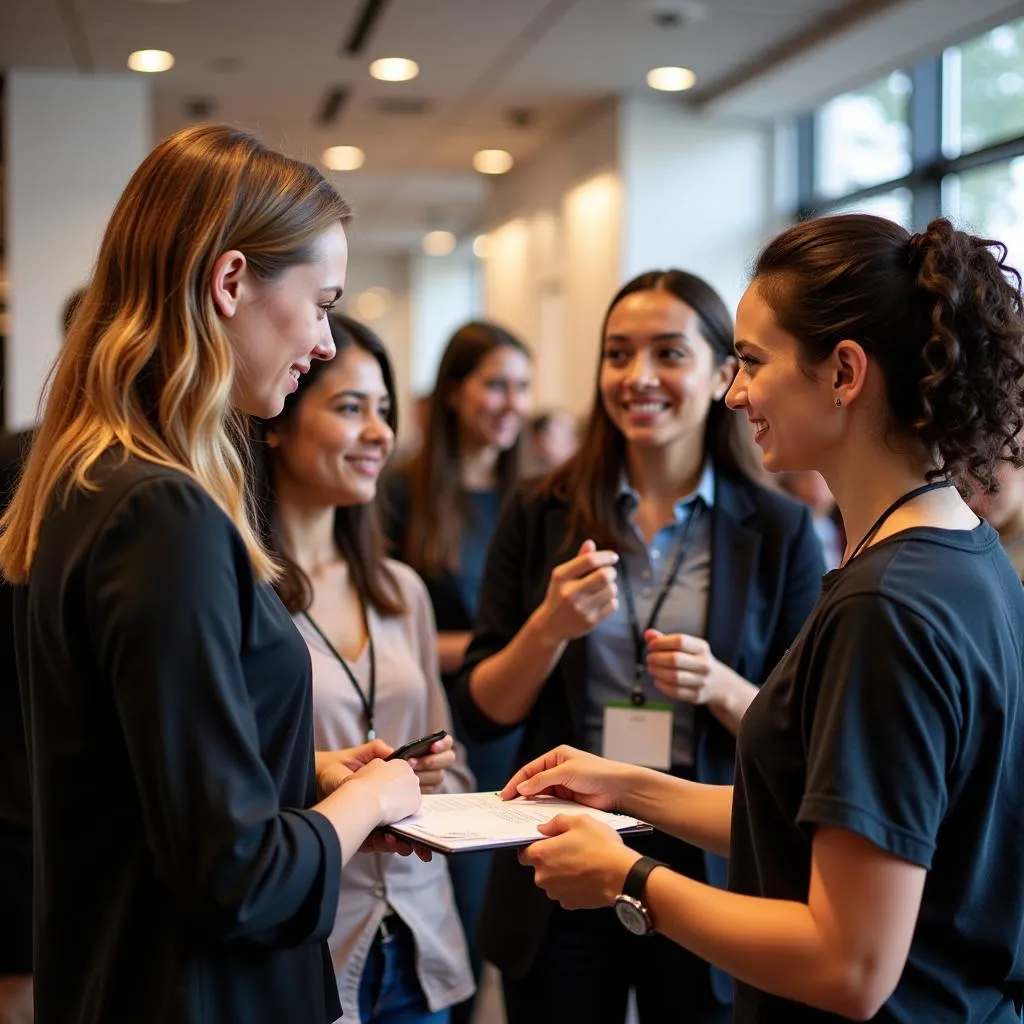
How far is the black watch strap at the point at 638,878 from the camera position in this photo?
1.36m

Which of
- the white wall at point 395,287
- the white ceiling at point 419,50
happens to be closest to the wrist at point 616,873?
the white ceiling at point 419,50

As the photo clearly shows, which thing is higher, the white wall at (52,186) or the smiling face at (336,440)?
the white wall at (52,186)

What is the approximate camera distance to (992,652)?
48.5 inches

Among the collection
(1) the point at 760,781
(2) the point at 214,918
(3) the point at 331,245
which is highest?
(3) the point at 331,245

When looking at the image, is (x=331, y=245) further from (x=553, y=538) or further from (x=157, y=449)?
(x=553, y=538)

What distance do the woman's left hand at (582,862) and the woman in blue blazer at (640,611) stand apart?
0.59 m

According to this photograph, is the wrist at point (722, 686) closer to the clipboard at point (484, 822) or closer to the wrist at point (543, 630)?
the wrist at point (543, 630)

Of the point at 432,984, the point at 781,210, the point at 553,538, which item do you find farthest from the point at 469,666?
the point at 781,210

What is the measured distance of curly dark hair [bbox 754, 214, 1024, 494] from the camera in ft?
4.30

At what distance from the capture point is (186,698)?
3.83ft

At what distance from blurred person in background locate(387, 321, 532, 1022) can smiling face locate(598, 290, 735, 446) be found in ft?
3.60

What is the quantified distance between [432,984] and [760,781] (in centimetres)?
98

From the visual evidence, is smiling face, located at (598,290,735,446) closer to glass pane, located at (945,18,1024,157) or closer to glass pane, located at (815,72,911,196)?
glass pane, located at (945,18,1024,157)

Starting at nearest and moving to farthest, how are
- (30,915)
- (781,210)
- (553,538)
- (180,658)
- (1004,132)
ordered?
(180,658), (30,915), (553,538), (1004,132), (781,210)
